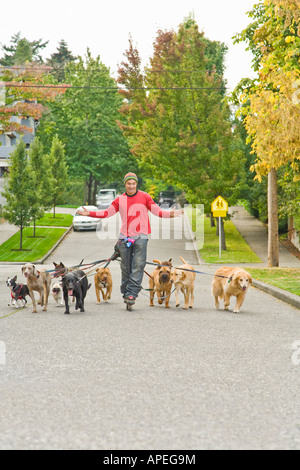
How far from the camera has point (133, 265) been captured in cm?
1102

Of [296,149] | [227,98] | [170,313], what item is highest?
[227,98]

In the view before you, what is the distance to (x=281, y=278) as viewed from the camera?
18.2 m

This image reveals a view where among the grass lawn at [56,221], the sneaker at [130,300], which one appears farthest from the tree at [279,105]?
the grass lawn at [56,221]

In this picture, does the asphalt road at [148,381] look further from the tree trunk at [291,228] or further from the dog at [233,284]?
the tree trunk at [291,228]

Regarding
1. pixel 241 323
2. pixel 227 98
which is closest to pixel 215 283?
pixel 241 323

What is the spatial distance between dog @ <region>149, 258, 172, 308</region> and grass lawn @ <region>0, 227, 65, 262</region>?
18891 mm

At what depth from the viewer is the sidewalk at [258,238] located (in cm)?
3027

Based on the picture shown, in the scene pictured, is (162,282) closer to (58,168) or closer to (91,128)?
(58,168)

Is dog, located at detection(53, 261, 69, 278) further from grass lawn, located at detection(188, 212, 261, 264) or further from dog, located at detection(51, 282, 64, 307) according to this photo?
grass lawn, located at detection(188, 212, 261, 264)

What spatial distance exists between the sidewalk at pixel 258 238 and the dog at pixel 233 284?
648 inches

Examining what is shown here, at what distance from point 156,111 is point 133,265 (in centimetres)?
2531

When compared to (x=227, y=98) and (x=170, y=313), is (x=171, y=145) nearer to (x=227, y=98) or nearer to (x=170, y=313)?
(x=227, y=98)

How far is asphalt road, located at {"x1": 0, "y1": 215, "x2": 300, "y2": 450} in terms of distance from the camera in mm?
4082

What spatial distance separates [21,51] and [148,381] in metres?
103
